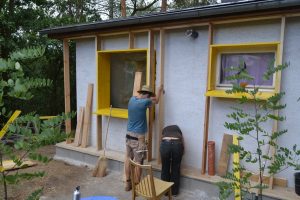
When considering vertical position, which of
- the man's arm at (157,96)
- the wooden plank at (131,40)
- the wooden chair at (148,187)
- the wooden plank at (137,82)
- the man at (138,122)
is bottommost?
the wooden chair at (148,187)

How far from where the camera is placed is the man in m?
4.89

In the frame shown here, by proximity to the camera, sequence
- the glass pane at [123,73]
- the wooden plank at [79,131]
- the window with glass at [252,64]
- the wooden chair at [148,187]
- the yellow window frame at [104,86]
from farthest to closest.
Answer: the wooden plank at [79,131] < the yellow window frame at [104,86] < the glass pane at [123,73] < the window with glass at [252,64] < the wooden chair at [148,187]

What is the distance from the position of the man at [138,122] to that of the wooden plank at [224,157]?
1395 millimetres

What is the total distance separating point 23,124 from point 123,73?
508cm

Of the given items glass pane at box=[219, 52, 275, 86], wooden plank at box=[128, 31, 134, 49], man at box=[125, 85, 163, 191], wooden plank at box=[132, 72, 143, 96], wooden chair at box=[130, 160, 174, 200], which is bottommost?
wooden chair at box=[130, 160, 174, 200]

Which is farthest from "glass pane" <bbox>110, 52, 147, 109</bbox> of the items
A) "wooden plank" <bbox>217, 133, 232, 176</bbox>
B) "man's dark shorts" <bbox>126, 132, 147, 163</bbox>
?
"wooden plank" <bbox>217, 133, 232, 176</bbox>

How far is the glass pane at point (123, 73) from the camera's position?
234 inches

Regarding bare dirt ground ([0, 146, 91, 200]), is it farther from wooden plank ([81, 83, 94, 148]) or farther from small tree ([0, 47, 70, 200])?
small tree ([0, 47, 70, 200])

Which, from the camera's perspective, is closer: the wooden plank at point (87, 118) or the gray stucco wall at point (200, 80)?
the gray stucco wall at point (200, 80)

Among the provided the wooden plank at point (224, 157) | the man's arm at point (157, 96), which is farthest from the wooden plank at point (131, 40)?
the wooden plank at point (224, 157)

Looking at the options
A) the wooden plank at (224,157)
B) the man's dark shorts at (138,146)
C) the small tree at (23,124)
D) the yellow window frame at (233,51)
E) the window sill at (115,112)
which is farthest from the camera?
the window sill at (115,112)

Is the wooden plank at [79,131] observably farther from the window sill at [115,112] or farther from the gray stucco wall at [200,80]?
the gray stucco wall at [200,80]

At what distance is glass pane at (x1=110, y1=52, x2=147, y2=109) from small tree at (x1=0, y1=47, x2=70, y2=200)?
4.69m

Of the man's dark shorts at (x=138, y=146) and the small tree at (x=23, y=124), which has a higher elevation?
the small tree at (x=23, y=124)
